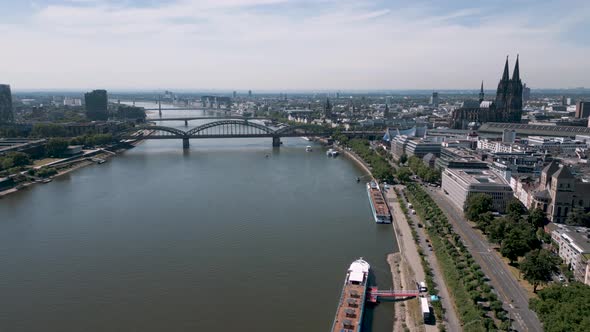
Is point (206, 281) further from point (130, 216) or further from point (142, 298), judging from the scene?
point (130, 216)

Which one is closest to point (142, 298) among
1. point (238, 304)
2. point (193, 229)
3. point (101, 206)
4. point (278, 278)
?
point (238, 304)

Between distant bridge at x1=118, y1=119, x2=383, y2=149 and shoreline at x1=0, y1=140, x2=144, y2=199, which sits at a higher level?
distant bridge at x1=118, y1=119, x2=383, y2=149

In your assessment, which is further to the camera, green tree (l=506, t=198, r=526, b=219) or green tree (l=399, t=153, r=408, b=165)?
green tree (l=399, t=153, r=408, b=165)

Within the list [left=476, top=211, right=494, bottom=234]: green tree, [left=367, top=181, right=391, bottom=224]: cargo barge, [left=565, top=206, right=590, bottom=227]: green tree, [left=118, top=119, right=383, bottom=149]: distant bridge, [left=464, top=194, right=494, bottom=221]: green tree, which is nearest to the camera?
[left=565, top=206, right=590, bottom=227]: green tree

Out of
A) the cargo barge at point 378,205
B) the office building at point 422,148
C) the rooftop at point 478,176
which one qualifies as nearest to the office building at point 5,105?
the office building at point 422,148

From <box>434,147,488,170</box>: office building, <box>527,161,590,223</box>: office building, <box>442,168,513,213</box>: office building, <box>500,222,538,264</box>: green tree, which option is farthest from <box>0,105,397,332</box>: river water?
<box>527,161,590,223</box>: office building

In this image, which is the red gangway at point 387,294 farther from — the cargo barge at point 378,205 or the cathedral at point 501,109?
the cathedral at point 501,109

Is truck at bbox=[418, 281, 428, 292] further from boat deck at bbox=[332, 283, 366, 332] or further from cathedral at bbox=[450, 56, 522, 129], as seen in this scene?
cathedral at bbox=[450, 56, 522, 129]
